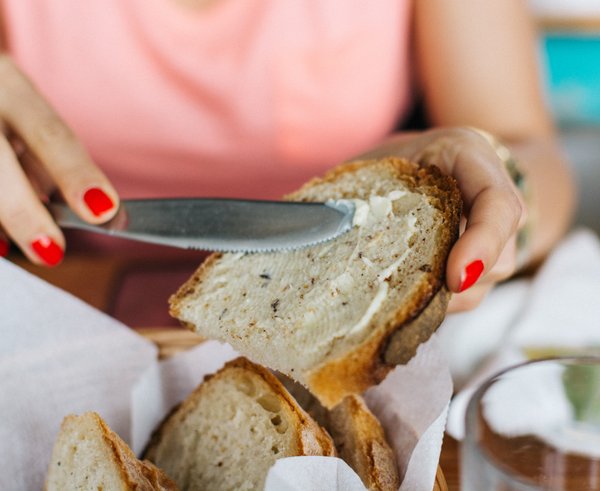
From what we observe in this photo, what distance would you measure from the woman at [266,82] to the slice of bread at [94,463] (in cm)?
50

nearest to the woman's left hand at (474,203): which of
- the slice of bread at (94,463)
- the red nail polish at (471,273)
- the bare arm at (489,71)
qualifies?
the red nail polish at (471,273)

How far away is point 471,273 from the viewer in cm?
48

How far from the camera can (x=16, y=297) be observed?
66 cm

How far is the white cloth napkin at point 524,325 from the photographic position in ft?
2.45

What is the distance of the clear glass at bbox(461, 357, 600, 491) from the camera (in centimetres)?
48

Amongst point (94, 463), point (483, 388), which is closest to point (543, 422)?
point (483, 388)

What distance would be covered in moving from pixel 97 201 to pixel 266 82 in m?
0.52

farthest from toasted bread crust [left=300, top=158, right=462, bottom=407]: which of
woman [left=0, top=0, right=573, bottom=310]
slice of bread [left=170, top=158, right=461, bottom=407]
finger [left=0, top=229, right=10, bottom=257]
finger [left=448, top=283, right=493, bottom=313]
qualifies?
woman [left=0, top=0, right=573, bottom=310]

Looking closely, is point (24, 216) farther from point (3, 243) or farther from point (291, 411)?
point (291, 411)

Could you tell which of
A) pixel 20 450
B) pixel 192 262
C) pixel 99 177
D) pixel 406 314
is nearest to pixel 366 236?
pixel 406 314

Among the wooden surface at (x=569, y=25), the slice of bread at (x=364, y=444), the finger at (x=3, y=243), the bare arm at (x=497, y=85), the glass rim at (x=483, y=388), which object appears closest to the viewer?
the glass rim at (x=483, y=388)

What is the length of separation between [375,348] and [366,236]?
0.10 metres

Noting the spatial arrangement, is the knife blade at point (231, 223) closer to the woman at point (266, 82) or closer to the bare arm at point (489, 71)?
the woman at point (266, 82)

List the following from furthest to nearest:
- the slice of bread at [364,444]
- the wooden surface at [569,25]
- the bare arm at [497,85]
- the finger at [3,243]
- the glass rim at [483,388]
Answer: the wooden surface at [569,25], the bare arm at [497,85], the finger at [3,243], the slice of bread at [364,444], the glass rim at [483,388]
